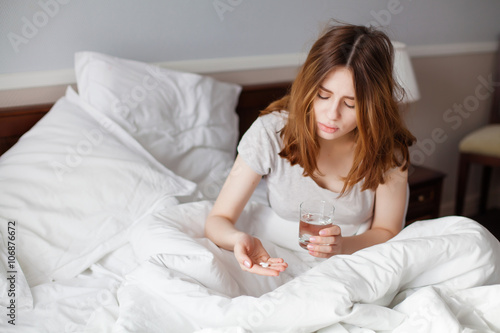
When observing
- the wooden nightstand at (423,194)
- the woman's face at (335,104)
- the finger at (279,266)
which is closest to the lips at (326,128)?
the woman's face at (335,104)

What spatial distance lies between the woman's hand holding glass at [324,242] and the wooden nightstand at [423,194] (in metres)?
1.20

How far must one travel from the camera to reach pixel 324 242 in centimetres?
131

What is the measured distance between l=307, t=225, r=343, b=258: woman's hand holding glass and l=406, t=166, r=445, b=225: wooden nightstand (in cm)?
120

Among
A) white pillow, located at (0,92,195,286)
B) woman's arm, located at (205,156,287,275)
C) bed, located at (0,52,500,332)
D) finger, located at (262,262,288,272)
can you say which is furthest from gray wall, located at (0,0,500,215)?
finger, located at (262,262,288,272)

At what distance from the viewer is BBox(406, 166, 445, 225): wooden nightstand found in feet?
7.96

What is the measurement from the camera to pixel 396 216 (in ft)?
5.37

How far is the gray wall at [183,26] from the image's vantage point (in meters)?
1.86

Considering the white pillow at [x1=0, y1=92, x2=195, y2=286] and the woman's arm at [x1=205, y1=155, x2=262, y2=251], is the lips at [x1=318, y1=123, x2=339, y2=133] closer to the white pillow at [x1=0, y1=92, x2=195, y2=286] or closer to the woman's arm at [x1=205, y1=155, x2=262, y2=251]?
the woman's arm at [x1=205, y1=155, x2=262, y2=251]

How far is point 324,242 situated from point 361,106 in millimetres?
407

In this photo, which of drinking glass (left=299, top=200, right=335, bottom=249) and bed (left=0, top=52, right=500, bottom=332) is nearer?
bed (left=0, top=52, right=500, bottom=332)

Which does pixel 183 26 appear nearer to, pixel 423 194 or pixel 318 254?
pixel 318 254

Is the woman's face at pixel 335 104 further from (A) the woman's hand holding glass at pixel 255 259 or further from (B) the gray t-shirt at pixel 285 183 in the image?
(A) the woman's hand holding glass at pixel 255 259

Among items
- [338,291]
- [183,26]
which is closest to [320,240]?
[338,291]

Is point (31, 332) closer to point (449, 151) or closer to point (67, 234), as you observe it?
point (67, 234)
